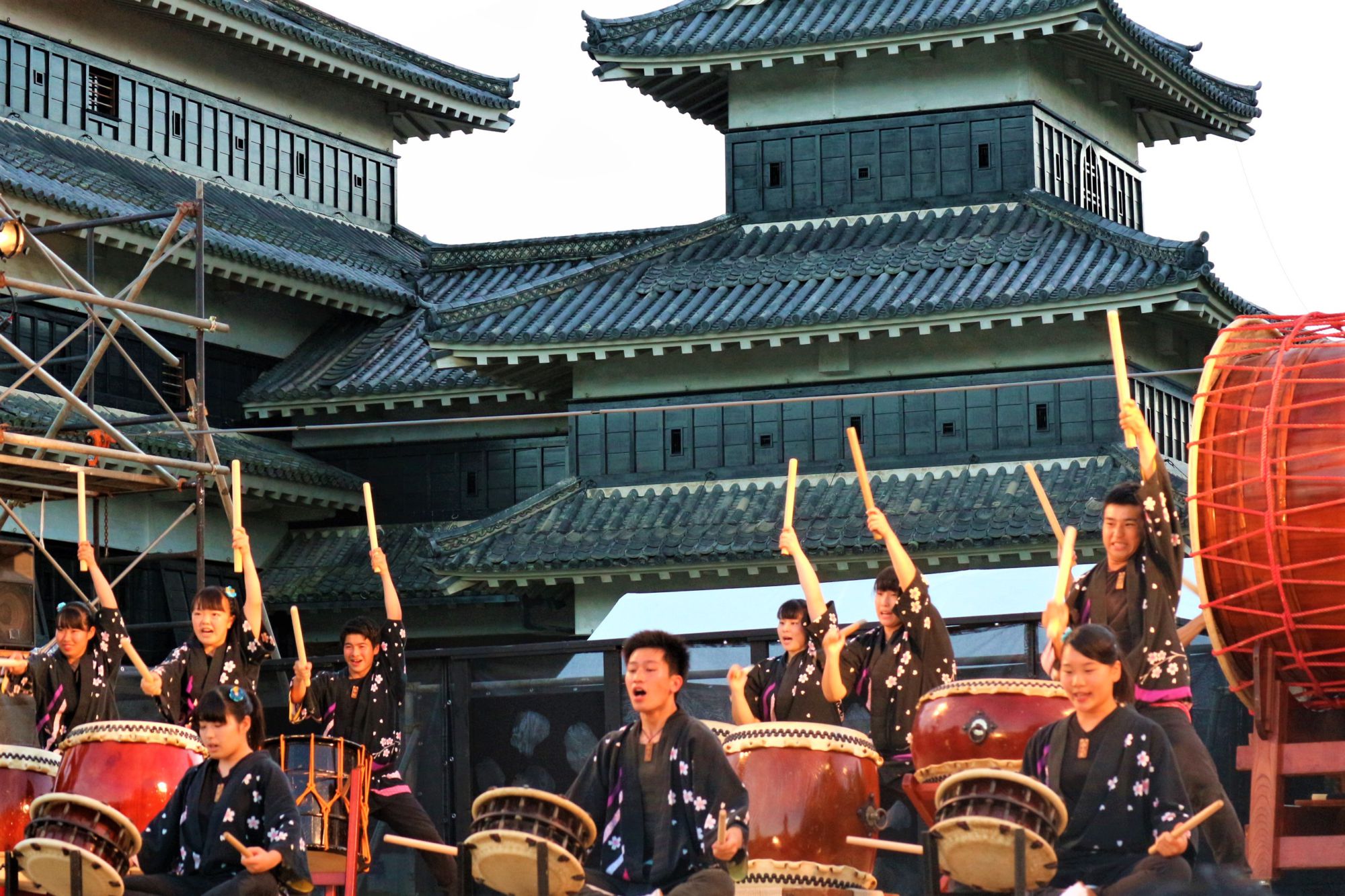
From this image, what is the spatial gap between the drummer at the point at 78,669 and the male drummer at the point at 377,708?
2.64 feet

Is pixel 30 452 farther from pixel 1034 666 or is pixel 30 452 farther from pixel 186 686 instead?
pixel 1034 666

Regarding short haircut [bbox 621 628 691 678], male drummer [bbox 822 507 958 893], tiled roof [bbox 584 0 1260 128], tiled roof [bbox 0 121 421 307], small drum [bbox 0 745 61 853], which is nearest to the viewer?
short haircut [bbox 621 628 691 678]

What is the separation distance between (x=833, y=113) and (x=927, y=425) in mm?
2795

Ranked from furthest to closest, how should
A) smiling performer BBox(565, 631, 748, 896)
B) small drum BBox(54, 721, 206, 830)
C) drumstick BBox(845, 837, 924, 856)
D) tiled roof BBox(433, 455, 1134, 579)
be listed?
tiled roof BBox(433, 455, 1134, 579) < small drum BBox(54, 721, 206, 830) < drumstick BBox(845, 837, 924, 856) < smiling performer BBox(565, 631, 748, 896)

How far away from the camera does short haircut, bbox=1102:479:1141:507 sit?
7.06 m

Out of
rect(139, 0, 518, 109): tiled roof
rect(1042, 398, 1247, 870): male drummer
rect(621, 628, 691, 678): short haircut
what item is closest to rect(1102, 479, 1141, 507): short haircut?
rect(1042, 398, 1247, 870): male drummer

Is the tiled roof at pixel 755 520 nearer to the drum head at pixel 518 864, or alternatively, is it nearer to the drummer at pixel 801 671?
the drummer at pixel 801 671

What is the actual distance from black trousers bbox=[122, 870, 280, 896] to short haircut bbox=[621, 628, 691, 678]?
1.25 metres

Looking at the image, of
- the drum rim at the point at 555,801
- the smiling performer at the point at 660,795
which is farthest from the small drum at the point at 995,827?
the drum rim at the point at 555,801

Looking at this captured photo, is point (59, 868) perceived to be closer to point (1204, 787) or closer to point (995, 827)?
point (995, 827)

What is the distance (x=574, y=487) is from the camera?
53.8 feet

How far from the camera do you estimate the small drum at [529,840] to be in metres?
6.25

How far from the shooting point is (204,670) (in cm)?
939

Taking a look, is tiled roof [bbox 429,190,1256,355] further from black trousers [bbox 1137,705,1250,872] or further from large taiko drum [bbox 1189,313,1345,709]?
black trousers [bbox 1137,705,1250,872]
